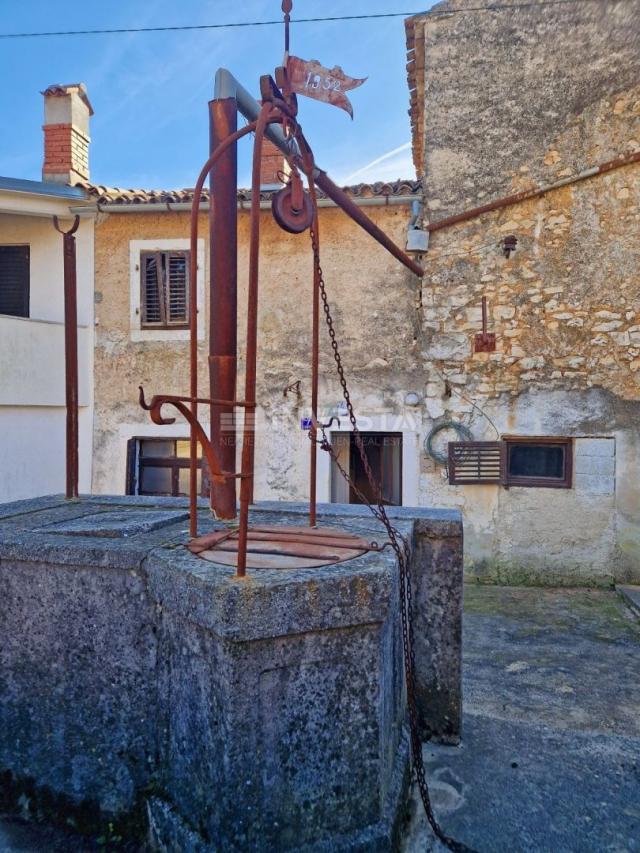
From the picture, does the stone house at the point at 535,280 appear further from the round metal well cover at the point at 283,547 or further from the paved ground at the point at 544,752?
the round metal well cover at the point at 283,547

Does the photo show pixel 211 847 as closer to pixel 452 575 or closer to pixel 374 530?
pixel 374 530

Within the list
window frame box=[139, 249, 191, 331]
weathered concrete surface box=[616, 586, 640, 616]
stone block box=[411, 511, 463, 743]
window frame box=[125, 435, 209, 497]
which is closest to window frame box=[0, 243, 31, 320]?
window frame box=[139, 249, 191, 331]

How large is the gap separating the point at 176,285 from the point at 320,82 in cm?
592

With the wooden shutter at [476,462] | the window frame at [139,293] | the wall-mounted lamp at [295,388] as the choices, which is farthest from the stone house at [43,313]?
the wooden shutter at [476,462]

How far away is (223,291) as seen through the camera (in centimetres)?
265

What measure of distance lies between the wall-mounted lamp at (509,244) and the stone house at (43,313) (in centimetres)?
566

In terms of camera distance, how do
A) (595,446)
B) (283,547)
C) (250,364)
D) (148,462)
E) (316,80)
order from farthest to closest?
(148,462) → (595,446) → (316,80) → (283,547) → (250,364)

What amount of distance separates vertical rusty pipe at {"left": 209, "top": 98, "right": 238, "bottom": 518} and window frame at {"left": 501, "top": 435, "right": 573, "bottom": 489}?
5.19 metres

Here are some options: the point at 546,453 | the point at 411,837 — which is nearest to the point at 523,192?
the point at 546,453

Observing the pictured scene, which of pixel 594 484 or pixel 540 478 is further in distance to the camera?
pixel 540 478

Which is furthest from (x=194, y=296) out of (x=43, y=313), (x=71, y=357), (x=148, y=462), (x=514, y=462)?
(x=43, y=313)

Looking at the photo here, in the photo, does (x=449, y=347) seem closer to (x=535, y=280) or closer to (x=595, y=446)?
(x=535, y=280)

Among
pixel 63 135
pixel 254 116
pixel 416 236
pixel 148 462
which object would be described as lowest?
pixel 148 462

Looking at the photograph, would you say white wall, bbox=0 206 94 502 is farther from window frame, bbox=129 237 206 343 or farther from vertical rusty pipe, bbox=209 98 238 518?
vertical rusty pipe, bbox=209 98 238 518
